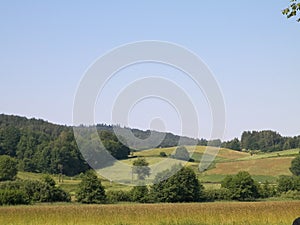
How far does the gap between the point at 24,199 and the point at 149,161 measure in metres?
13.7

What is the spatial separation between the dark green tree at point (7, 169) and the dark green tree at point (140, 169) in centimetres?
4170

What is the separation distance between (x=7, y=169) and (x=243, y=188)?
43.2 m

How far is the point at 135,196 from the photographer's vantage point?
60375 mm

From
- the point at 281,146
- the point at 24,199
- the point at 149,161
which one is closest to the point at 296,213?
the point at 149,161

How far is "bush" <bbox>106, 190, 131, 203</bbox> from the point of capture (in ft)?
202

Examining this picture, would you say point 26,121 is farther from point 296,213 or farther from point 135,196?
point 296,213

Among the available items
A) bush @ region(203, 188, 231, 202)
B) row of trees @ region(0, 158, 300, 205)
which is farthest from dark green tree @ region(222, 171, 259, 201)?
bush @ region(203, 188, 231, 202)

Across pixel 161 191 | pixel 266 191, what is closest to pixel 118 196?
pixel 161 191

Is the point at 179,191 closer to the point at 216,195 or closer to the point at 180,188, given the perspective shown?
the point at 180,188

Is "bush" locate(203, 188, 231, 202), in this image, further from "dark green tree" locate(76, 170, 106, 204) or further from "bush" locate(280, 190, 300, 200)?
"dark green tree" locate(76, 170, 106, 204)

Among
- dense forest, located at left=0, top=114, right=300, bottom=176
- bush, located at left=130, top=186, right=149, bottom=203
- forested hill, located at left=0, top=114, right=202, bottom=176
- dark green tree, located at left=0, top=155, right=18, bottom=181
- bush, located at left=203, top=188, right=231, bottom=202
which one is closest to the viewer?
dense forest, located at left=0, top=114, right=300, bottom=176

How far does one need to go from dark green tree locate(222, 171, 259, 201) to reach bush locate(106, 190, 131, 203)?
43.4ft

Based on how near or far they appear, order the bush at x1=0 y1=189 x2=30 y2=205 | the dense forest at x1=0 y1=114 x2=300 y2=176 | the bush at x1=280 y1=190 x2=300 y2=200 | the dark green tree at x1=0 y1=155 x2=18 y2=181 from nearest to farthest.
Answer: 1. the dense forest at x1=0 y1=114 x2=300 y2=176
2. the bush at x1=0 y1=189 x2=30 y2=205
3. the bush at x1=280 y1=190 x2=300 y2=200
4. the dark green tree at x1=0 y1=155 x2=18 y2=181

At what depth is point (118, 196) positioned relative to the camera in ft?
204
